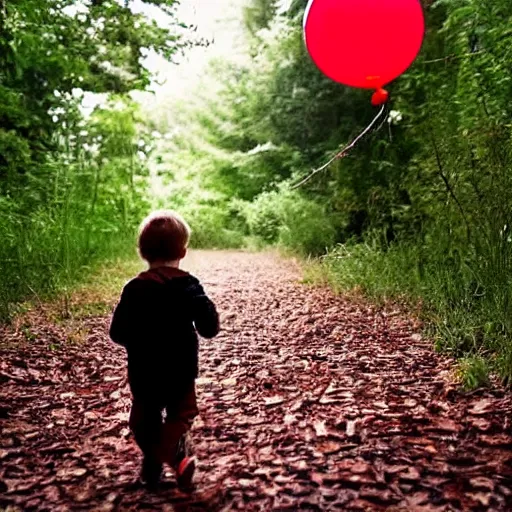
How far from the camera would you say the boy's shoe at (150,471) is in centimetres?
199

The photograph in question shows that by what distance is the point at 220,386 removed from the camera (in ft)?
10.0

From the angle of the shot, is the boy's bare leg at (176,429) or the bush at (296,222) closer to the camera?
the boy's bare leg at (176,429)

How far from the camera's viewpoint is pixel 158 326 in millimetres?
1979

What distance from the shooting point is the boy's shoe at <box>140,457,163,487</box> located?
1986 mm

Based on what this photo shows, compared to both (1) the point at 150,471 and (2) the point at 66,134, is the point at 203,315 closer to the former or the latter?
(1) the point at 150,471

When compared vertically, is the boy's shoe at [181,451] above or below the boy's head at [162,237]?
below

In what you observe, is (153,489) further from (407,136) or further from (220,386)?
(407,136)

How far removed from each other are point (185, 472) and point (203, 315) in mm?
547

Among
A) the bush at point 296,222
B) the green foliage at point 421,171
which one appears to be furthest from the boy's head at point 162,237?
the bush at point 296,222

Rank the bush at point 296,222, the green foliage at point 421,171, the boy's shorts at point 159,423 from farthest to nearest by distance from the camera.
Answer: the bush at point 296,222 < the green foliage at point 421,171 < the boy's shorts at point 159,423

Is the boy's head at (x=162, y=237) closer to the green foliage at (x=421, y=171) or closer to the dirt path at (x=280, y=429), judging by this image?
the dirt path at (x=280, y=429)

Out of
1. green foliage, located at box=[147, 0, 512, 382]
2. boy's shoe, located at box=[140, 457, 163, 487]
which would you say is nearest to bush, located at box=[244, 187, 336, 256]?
green foliage, located at box=[147, 0, 512, 382]

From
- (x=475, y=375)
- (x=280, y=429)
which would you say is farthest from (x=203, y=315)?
(x=475, y=375)

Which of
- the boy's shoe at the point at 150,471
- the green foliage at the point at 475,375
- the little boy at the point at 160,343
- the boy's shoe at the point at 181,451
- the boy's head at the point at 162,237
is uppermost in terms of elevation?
the boy's head at the point at 162,237
